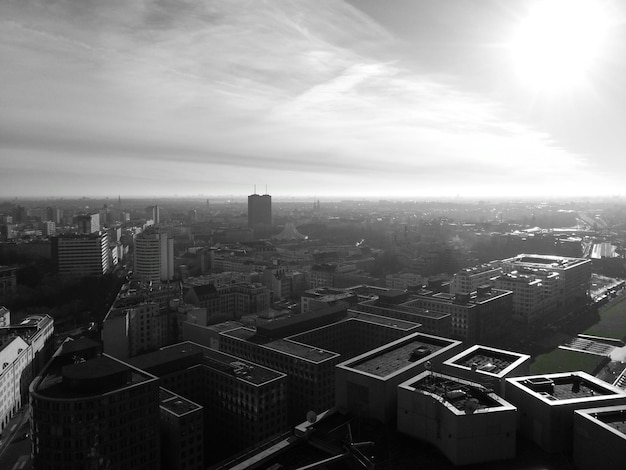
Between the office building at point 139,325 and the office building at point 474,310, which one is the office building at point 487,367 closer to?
the office building at point 474,310

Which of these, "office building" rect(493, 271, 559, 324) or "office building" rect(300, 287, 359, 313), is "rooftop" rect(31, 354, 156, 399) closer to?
"office building" rect(300, 287, 359, 313)

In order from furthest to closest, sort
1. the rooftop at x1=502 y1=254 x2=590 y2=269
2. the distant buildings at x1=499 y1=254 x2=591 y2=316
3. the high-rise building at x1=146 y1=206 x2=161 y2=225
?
the high-rise building at x1=146 y1=206 x2=161 y2=225
the rooftop at x1=502 y1=254 x2=590 y2=269
the distant buildings at x1=499 y1=254 x2=591 y2=316

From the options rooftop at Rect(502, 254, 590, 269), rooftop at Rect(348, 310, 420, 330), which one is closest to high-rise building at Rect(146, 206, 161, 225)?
rooftop at Rect(502, 254, 590, 269)

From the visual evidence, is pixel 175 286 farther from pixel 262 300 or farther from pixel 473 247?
pixel 473 247

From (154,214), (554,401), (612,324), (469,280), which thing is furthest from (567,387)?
(154,214)

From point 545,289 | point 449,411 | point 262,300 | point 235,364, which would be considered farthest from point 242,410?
point 545,289

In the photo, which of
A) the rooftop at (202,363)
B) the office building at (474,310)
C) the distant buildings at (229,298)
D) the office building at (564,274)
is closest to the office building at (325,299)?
the office building at (474,310)
